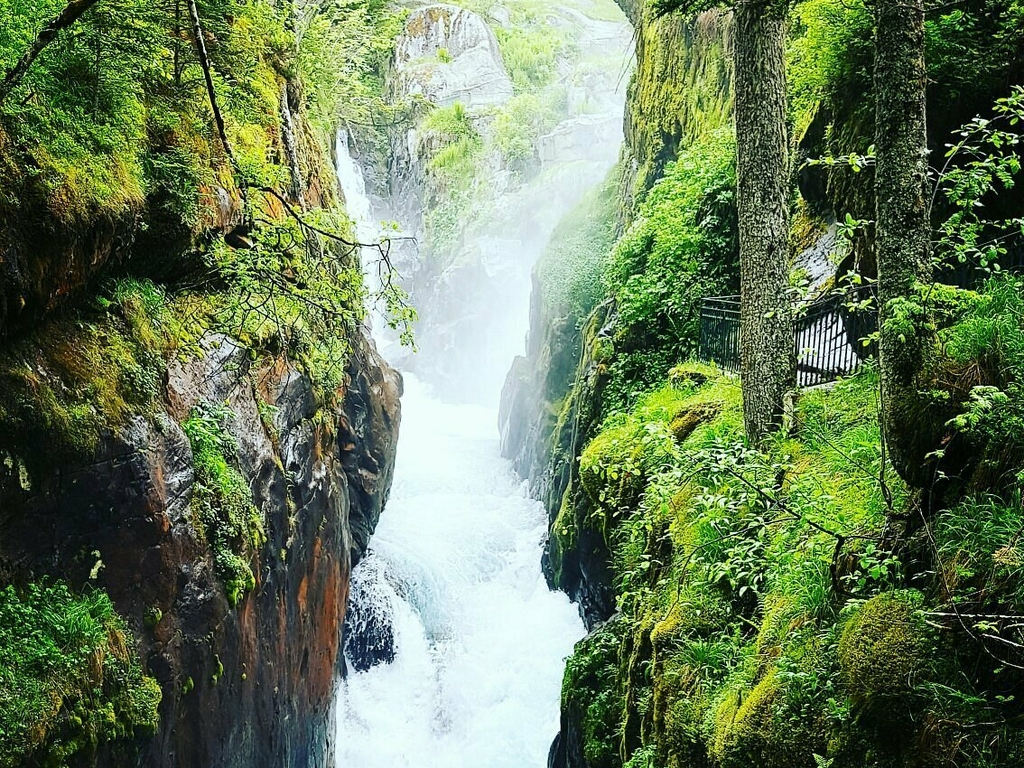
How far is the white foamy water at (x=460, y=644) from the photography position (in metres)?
13.4

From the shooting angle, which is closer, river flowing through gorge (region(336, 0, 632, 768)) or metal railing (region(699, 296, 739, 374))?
metal railing (region(699, 296, 739, 374))

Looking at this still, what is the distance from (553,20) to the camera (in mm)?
43875

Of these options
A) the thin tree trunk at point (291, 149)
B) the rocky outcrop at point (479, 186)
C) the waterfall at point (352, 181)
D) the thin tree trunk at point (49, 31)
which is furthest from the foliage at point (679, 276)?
the waterfall at point (352, 181)

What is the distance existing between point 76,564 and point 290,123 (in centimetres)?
868

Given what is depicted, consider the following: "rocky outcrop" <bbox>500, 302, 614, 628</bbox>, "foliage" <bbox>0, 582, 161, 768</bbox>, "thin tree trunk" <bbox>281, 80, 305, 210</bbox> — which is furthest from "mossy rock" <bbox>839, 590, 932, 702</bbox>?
"thin tree trunk" <bbox>281, 80, 305, 210</bbox>

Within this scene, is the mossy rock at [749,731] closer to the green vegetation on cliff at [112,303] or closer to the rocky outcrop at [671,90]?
the green vegetation on cliff at [112,303]

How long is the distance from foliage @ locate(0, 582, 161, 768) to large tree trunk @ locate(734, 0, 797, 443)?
5.78 m

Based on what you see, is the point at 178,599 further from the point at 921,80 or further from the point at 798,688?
the point at 921,80

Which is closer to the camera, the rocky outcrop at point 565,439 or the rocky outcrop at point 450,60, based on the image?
the rocky outcrop at point 565,439

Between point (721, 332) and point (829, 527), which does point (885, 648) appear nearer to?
point (829, 527)

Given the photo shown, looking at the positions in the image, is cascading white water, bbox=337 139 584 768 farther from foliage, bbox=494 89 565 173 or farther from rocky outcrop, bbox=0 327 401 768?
foliage, bbox=494 89 565 173

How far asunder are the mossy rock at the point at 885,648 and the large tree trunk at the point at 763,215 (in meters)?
3.44

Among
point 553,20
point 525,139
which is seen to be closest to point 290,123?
point 525,139

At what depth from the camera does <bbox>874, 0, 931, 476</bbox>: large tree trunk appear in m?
4.36
